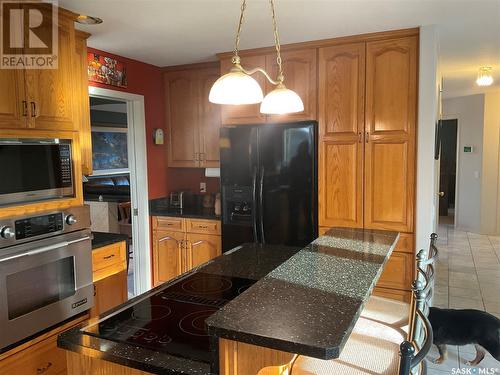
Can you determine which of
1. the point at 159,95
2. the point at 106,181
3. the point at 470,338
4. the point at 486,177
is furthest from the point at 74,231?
the point at 486,177

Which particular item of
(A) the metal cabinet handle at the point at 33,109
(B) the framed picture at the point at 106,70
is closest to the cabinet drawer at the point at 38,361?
(A) the metal cabinet handle at the point at 33,109

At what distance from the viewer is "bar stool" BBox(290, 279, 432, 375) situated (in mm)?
1390

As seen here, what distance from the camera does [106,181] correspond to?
27.1 ft

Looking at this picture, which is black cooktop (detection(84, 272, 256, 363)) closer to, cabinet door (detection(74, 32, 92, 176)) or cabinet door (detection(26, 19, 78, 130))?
cabinet door (detection(26, 19, 78, 130))

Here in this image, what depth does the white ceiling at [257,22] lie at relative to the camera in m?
2.47

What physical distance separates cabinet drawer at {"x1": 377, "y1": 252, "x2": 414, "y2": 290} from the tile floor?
1.62 ft

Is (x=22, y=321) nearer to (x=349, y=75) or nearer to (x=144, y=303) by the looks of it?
(x=144, y=303)

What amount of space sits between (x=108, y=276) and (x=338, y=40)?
97.8 inches

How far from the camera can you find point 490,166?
6848mm

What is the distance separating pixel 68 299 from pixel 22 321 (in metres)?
0.30

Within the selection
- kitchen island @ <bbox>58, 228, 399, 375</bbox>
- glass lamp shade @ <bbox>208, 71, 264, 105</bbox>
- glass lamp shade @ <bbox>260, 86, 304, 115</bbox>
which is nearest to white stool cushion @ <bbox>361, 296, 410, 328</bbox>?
kitchen island @ <bbox>58, 228, 399, 375</bbox>

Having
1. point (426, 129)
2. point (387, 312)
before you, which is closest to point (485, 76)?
point (426, 129)

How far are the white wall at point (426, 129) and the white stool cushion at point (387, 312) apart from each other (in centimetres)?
114

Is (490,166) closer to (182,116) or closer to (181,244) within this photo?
(182,116)
